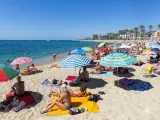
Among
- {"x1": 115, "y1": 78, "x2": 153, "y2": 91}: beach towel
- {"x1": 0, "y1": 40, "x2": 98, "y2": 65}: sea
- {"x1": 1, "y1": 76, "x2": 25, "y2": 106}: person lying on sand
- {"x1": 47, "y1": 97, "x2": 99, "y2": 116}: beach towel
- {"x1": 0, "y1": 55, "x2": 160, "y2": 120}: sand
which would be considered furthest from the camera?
{"x1": 0, "y1": 40, "x2": 98, "y2": 65}: sea

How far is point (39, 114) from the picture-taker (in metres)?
6.85

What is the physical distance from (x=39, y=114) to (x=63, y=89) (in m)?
1.18

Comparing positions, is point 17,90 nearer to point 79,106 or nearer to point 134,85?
point 79,106

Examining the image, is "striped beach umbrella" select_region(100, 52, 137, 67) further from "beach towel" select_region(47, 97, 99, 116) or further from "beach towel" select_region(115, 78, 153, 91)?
"beach towel" select_region(47, 97, 99, 116)

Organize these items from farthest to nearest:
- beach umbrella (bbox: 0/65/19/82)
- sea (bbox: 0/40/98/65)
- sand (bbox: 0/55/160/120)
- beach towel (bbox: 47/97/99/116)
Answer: sea (bbox: 0/40/98/65), beach umbrella (bbox: 0/65/19/82), beach towel (bbox: 47/97/99/116), sand (bbox: 0/55/160/120)

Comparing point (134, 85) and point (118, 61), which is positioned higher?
point (118, 61)

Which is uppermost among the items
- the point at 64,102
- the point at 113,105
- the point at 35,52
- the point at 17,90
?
the point at 17,90

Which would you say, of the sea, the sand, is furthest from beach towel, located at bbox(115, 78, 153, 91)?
the sea

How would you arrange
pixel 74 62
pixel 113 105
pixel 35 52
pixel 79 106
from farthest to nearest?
pixel 35 52 < pixel 74 62 < pixel 113 105 < pixel 79 106

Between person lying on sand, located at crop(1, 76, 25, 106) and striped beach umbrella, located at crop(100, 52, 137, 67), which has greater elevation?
striped beach umbrella, located at crop(100, 52, 137, 67)

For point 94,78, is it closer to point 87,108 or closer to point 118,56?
point 118,56

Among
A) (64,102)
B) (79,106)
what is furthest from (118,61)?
(64,102)

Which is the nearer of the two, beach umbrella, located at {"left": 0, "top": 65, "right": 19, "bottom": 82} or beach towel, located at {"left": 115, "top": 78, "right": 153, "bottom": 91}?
beach umbrella, located at {"left": 0, "top": 65, "right": 19, "bottom": 82}

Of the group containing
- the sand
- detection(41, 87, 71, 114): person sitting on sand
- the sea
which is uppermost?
detection(41, 87, 71, 114): person sitting on sand
